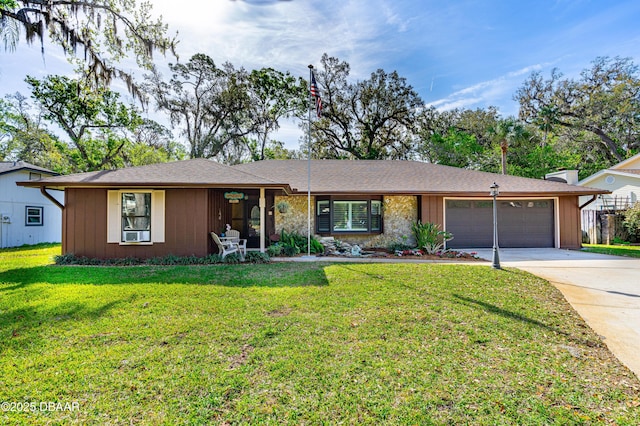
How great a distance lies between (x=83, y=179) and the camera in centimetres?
831

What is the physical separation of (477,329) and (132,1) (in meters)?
13.5

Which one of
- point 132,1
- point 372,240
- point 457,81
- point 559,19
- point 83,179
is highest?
point 457,81

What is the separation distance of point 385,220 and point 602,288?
6509mm

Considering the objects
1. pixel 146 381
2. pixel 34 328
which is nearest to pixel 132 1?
pixel 34 328

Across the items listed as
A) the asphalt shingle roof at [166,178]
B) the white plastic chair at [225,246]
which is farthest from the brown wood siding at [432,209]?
the white plastic chair at [225,246]

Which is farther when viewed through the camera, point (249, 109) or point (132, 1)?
point (249, 109)

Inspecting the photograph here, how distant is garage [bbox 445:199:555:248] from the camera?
11773mm

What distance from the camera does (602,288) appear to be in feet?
18.5

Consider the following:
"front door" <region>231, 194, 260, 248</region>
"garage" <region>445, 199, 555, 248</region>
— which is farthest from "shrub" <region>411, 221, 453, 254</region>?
"front door" <region>231, 194, 260, 248</region>

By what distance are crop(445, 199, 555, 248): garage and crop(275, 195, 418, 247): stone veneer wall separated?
7.45 feet

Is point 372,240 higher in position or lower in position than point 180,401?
higher

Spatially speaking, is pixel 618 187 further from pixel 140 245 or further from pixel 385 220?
pixel 140 245

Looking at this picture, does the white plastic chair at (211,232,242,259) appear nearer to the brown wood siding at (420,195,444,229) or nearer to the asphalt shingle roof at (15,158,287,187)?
the asphalt shingle roof at (15,158,287,187)

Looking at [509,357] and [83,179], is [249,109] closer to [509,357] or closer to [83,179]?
[83,179]
